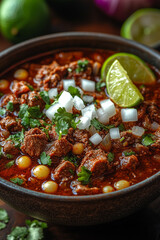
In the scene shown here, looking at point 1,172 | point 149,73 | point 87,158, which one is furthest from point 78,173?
point 149,73

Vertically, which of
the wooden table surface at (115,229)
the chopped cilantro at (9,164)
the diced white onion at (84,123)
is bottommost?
the wooden table surface at (115,229)

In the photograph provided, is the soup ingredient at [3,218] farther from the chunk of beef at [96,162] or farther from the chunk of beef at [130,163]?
the chunk of beef at [130,163]

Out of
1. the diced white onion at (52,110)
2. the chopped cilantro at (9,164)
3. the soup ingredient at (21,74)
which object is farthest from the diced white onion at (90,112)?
the soup ingredient at (21,74)

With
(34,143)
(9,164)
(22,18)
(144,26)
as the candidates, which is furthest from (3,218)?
(144,26)

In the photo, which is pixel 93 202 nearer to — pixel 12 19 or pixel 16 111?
pixel 16 111

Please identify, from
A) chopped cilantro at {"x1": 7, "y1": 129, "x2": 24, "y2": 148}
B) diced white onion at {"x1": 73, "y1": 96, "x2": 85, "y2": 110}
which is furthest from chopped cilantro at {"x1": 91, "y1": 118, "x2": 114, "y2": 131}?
chopped cilantro at {"x1": 7, "y1": 129, "x2": 24, "y2": 148}

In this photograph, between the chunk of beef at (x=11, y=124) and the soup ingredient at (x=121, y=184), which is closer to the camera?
the soup ingredient at (x=121, y=184)

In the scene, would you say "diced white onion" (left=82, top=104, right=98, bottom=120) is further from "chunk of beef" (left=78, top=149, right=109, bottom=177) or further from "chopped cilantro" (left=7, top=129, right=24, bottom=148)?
"chopped cilantro" (left=7, top=129, right=24, bottom=148)
